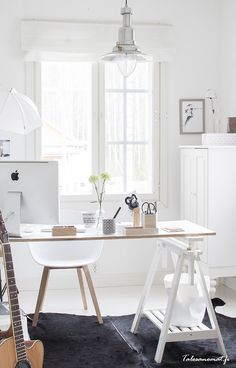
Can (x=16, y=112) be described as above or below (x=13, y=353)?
above

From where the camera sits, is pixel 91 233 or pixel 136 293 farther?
pixel 136 293

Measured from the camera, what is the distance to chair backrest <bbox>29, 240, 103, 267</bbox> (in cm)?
483

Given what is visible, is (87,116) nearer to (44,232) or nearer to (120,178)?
(120,178)

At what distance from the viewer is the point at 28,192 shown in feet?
12.7

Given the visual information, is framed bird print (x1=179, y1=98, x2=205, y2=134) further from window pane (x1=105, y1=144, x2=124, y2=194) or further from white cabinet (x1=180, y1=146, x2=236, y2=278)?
white cabinet (x1=180, y1=146, x2=236, y2=278)

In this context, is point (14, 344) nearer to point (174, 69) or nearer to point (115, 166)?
point (115, 166)

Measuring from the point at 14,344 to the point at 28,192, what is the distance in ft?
3.28

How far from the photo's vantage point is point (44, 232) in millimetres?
4035

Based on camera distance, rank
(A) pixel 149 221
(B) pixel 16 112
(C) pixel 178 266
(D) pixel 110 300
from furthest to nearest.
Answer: (D) pixel 110 300 → (B) pixel 16 112 → (A) pixel 149 221 → (C) pixel 178 266

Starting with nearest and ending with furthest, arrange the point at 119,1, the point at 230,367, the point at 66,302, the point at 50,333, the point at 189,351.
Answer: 1. the point at 230,367
2. the point at 189,351
3. the point at 50,333
4. the point at 66,302
5. the point at 119,1

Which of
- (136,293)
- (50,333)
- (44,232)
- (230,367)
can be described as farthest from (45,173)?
(136,293)

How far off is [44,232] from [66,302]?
1303 mm

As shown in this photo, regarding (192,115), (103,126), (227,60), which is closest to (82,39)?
(103,126)

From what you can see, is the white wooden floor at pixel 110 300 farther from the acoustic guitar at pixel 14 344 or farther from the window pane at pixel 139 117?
the acoustic guitar at pixel 14 344
